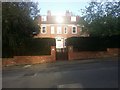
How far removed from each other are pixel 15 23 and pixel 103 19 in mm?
12160

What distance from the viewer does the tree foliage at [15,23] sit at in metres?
31.6

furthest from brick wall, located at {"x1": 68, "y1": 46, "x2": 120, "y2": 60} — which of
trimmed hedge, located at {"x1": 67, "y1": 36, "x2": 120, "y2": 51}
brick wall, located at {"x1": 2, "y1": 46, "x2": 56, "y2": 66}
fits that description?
brick wall, located at {"x1": 2, "y1": 46, "x2": 56, "y2": 66}

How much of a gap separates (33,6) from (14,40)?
5987 mm

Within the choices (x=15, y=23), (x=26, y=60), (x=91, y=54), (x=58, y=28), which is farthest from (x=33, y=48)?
(x=58, y=28)

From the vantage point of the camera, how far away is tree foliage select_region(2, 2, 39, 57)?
104ft

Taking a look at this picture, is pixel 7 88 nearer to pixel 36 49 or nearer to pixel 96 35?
pixel 36 49

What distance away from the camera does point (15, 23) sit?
32.2 m

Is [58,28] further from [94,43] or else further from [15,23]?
[15,23]

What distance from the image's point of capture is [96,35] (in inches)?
1570

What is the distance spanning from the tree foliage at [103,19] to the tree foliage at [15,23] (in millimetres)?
8723

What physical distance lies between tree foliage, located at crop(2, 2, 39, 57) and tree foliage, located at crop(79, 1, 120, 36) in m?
8.72

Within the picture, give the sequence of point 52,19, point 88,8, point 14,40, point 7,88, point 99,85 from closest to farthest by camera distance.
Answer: point 99,85 → point 7,88 → point 14,40 → point 88,8 → point 52,19

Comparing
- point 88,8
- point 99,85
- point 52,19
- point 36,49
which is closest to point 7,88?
point 99,85

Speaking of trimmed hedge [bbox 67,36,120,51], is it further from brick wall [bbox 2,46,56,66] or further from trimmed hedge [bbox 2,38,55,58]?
Answer: brick wall [bbox 2,46,56,66]
